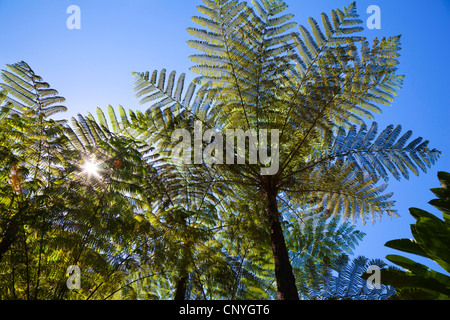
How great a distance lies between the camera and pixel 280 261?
324 centimetres

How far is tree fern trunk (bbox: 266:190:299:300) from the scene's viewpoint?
9.77 feet

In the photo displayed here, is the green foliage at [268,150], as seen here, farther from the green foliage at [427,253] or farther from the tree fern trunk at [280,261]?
the green foliage at [427,253]

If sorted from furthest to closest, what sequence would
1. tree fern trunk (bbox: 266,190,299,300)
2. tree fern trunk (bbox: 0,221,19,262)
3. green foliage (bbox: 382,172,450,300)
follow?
tree fern trunk (bbox: 266,190,299,300), tree fern trunk (bbox: 0,221,19,262), green foliage (bbox: 382,172,450,300)

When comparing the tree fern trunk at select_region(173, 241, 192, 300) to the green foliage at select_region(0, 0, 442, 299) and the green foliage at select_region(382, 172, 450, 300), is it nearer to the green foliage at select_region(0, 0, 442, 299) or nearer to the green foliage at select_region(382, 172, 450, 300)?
the green foliage at select_region(0, 0, 442, 299)

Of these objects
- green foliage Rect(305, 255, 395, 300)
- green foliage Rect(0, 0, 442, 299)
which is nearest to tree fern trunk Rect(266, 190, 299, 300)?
green foliage Rect(0, 0, 442, 299)

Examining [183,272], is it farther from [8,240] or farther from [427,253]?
[427,253]

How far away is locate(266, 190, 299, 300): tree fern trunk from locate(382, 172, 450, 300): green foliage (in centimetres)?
134

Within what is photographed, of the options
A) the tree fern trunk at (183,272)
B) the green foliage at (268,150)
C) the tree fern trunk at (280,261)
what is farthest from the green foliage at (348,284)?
the tree fern trunk at (183,272)

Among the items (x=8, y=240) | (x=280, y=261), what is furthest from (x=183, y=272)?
(x=8, y=240)

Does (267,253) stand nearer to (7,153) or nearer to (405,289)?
(405,289)

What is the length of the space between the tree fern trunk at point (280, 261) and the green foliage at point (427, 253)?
1.34m

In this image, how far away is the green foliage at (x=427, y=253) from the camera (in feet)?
4.92
